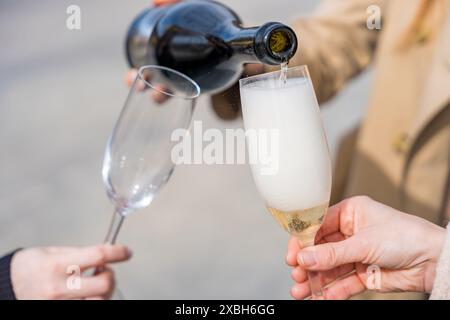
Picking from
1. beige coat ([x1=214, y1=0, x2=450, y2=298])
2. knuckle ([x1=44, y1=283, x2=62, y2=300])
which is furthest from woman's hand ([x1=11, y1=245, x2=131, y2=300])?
beige coat ([x1=214, y1=0, x2=450, y2=298])

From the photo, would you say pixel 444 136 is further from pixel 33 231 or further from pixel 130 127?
pixel 33 231

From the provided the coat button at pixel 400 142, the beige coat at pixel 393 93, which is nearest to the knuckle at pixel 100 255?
the beige coat at pixel 393 93

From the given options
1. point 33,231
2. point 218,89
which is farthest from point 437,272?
point 33,231

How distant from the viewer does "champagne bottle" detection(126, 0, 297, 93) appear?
103cm

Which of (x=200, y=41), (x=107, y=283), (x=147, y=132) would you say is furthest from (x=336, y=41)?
(x=107, y=283)

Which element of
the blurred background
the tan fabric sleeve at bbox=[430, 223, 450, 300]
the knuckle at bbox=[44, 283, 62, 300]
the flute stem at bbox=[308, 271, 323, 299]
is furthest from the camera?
the blurred background

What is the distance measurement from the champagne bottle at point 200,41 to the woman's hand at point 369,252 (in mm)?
252

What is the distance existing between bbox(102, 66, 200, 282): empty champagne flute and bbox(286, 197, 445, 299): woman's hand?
0.81ft

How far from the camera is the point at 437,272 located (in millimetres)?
804

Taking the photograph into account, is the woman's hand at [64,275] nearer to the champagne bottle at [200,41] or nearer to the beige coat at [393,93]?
the champagne bottle at [200,41]

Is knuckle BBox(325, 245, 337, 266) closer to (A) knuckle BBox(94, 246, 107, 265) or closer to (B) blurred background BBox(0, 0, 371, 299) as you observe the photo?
(A) knuckle BBox(94, 246, 107, 265)

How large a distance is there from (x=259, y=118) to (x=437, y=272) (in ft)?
0.89

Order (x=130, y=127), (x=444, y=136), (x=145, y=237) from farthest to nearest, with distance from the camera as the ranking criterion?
1. (x=145, y=237)
2. (x=444, y=136)
3. (x=130, y=127)

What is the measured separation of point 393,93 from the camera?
1.58 metres
